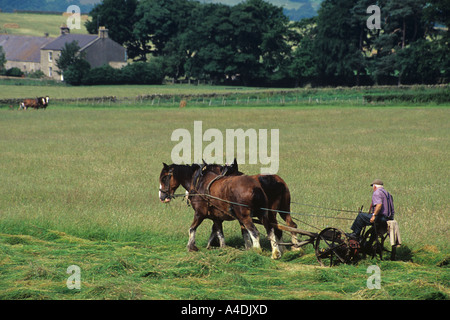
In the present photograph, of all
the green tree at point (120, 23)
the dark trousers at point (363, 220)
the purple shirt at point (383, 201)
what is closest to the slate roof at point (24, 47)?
the green tree at point (120, 23)

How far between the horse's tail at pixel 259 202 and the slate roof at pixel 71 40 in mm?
102250

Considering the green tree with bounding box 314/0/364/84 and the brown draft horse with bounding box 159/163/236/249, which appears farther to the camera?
the green tree with bounding box 314/0/364/84

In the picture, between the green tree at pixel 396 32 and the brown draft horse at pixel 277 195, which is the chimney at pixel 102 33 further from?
the brown draft horse at pixel 277 195

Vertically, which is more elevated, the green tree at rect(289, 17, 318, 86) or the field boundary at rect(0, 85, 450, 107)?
the green tree at rect(289, 17, 318, 86)

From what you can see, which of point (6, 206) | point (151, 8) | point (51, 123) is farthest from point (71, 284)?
point (151, 8)

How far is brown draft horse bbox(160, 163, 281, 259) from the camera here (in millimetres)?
11633

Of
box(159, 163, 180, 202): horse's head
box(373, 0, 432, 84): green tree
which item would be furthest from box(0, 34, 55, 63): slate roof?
box(159, 163, 180, 202): horse's head

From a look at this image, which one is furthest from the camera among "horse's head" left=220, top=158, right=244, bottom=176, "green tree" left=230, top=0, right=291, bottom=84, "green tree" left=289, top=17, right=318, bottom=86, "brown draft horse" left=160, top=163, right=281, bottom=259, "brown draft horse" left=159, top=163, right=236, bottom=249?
"green tree" left=230, top=0, right=291, bottom=84

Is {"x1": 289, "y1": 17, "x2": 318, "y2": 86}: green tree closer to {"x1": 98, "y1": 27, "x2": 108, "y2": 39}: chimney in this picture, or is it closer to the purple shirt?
{"x1": 98, "y1": 27, "x2": 108, "y2": 39}: chimney

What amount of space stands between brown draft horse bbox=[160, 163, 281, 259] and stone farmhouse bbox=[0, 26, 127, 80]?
96617 mm

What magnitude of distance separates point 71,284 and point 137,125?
120 feet

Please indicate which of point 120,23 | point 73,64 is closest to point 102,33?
point 73,64
